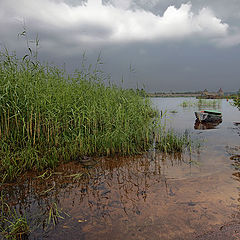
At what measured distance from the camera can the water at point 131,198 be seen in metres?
2.03

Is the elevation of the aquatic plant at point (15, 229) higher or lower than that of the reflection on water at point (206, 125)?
lower

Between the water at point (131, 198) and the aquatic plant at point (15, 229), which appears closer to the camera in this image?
the aquatic plant at point (15, 229)

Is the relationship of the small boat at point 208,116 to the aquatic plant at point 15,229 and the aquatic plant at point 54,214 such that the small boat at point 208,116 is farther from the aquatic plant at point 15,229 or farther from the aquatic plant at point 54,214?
the aquatic plant at point 15,229

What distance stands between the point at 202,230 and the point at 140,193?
959mm

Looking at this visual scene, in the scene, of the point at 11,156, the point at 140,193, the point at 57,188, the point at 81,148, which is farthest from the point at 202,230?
the point at 11,156

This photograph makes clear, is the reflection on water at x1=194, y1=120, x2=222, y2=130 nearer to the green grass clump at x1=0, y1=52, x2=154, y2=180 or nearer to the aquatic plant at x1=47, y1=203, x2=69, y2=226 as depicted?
the green grass clump at x1=0, y1=52, x2=154, y2=180

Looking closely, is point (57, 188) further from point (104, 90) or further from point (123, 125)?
point (104, 90)

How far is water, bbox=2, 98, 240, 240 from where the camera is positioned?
2.03 metres

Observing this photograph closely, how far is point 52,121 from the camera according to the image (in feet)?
11.7

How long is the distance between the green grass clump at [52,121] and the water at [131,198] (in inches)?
11.8

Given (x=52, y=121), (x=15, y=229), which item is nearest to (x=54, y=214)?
(x=15, y=229)

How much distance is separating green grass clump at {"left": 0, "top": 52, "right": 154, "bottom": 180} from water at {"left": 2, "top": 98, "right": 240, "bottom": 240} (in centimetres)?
30

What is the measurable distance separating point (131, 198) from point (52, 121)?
204 cm

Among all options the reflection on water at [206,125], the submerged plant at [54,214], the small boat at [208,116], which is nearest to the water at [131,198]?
the submerged plant at [54,214]
